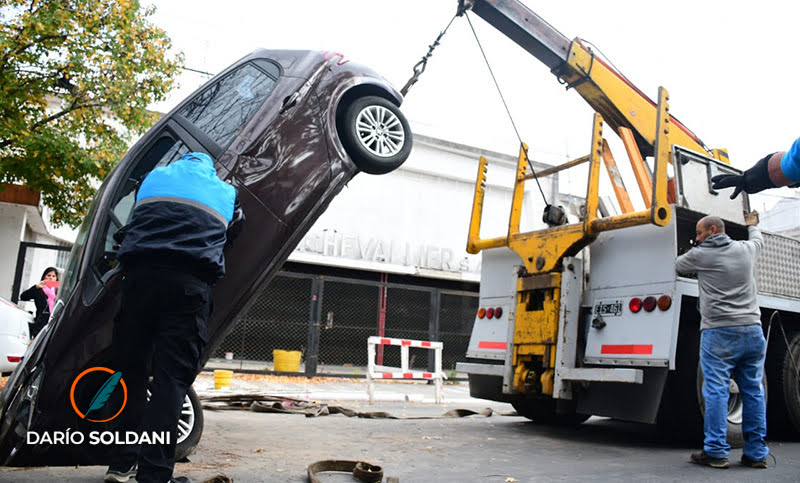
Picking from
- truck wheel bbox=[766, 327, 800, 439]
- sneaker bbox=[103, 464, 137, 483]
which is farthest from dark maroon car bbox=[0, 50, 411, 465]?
truck wheel bbox=[766, 327, 800, 439]

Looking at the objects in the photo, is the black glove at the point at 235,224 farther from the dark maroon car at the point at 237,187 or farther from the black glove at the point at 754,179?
the black glove at the point at 754,179

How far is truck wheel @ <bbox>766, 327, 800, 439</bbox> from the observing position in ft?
19.3

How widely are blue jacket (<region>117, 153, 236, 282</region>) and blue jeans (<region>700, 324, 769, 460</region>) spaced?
377 centimetres

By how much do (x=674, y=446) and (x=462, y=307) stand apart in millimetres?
15193

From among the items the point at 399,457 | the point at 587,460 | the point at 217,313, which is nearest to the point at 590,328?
the point at 587,460

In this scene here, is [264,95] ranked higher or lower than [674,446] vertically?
higher

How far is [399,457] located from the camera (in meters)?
4.71

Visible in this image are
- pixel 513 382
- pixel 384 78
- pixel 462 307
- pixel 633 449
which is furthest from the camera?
pixel 462 307

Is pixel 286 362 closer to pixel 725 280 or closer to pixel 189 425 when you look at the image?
pixel 189 425

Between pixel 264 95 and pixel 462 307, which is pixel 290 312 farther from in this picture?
pixel 264 95

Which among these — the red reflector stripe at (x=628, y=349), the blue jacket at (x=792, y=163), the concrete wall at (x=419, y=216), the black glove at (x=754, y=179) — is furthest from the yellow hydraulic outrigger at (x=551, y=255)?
the concrete wall at (x=419, y=216)

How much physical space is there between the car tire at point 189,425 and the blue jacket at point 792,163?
3.39m

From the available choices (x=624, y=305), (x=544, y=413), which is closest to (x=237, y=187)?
(x=624, y=305)

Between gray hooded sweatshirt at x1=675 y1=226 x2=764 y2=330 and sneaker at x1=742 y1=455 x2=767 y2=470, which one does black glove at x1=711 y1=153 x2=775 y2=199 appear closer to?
gray hooded sweatshirt at x1=675 y1=226 x2=764 y2=330
